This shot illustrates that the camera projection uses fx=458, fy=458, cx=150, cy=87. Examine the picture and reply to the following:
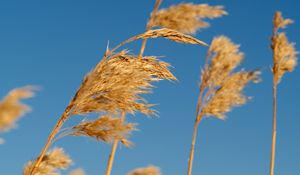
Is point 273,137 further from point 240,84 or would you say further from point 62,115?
point 62,115

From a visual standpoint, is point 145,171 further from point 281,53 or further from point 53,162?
point 281,53

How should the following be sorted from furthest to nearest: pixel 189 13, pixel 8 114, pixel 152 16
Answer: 1. pixel 152 16
2. pixel 189 13
3. pixel 8 114

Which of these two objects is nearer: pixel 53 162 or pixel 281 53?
pixel 53 162

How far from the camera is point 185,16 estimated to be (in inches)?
150

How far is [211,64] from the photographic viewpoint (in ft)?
24.6

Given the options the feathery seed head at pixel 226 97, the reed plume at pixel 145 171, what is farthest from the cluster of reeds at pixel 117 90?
the feathery seed head at pixel 226 97

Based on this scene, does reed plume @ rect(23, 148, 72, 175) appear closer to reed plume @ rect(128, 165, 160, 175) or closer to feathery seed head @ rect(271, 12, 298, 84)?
reed plume @ rect(128, 165, 160, 175)

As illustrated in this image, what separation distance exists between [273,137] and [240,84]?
3.32ft

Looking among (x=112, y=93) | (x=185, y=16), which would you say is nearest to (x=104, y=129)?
(x=112, y=93)

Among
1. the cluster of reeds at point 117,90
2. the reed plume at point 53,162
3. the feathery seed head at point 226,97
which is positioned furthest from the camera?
the feathery seed head at point 226,97

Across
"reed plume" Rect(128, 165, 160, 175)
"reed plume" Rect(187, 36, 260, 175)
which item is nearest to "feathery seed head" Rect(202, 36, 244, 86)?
"reed plume" Rect(187, 36, 260, 175)

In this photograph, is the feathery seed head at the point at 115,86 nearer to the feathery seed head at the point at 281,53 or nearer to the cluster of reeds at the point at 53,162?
the cluster of reeds at the point at 53,162

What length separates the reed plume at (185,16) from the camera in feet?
11.3

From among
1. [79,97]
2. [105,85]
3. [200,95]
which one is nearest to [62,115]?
[79,97]
